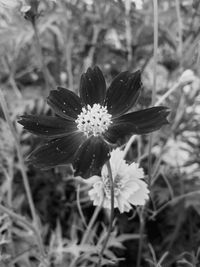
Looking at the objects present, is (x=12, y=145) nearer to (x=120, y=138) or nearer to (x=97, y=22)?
(x=97, y=22)

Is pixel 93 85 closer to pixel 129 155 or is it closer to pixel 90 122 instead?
pixel 90 122

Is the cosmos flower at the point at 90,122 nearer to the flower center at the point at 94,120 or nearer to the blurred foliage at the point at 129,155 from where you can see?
the flower center at the point at 94,120

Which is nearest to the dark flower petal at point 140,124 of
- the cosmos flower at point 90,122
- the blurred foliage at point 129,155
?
the cosmos flower at point 90,122

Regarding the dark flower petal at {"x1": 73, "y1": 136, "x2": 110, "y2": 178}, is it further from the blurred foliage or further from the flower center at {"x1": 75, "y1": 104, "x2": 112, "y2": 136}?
the blurred foliage

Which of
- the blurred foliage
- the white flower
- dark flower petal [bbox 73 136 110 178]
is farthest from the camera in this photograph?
the blurred foliage

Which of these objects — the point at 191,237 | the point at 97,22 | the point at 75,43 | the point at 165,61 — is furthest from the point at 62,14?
the point at 191,237

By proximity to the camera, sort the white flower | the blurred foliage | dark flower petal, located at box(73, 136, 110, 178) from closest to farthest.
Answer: dark flower petal, located at box(73, 136, 110, 178), the white flower, the blurred foliage

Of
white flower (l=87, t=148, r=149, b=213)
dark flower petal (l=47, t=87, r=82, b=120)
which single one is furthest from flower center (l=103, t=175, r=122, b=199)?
dark flower petal (l=47, t=87, r=82, b=120)
